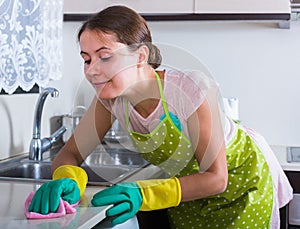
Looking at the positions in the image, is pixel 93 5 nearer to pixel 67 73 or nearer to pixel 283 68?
pixel 67 73

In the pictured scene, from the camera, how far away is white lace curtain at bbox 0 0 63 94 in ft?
5.76

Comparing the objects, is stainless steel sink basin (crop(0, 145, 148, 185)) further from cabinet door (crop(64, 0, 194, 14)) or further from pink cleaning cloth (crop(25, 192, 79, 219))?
cabinet door (crop(64, 0, 194, 14))

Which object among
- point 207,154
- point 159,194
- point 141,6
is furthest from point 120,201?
point 141,6

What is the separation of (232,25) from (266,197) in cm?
101

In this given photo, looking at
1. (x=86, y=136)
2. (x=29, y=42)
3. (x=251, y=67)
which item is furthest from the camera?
(x=251, y=67)

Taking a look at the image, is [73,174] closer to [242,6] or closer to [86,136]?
[86,136]

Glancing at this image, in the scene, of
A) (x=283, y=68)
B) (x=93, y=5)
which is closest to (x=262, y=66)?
(x=283, y=68)

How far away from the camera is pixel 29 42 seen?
1875 millimetres

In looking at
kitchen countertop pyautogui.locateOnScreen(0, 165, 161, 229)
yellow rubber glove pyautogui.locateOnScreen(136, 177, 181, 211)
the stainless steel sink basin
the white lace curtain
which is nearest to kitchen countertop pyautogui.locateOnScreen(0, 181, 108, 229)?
kitchen countertop pyautogui.locateOnScreen(0, 165, 161, 229)

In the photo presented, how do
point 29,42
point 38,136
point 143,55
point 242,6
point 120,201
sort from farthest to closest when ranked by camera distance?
point 242,6
point 38,136
point 29,42
point 143,55
point 120,201

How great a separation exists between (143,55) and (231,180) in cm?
50

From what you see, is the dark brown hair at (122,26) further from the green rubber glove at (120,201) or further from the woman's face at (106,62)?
the green rubber glove at (120,201)

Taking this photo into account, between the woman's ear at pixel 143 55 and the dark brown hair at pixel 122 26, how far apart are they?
0.04 feet

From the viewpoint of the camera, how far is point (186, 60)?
1.67m
